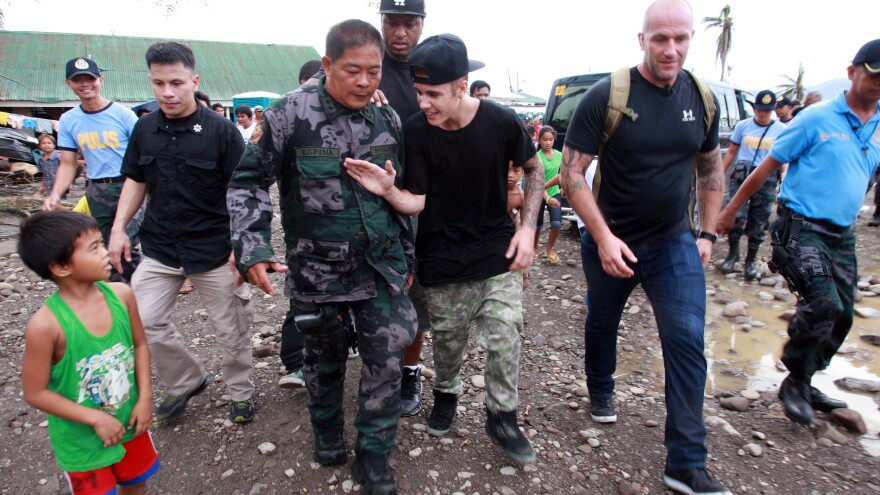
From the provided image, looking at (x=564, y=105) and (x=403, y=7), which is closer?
(x=403, y=7)

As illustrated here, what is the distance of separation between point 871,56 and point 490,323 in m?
2.42

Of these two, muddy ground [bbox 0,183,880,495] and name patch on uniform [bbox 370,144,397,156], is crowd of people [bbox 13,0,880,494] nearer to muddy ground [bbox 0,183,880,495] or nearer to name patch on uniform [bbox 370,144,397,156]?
name patch on uniform [bbox 370,144,397,156]

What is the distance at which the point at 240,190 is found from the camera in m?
2.28

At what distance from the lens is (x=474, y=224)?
2633 mm

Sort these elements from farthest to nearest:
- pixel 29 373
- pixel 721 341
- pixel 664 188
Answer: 1. pixel 721 341
2. pixel 664 188
3. pixel 29 373

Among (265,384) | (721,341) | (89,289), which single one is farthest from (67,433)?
(721,341)

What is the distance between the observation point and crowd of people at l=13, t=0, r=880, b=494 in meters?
2.02

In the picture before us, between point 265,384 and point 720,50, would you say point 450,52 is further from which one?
point 720,50

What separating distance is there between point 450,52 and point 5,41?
98.2 ft

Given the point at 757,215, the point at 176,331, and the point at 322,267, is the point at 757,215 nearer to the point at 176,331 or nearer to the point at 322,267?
the point at 322,267

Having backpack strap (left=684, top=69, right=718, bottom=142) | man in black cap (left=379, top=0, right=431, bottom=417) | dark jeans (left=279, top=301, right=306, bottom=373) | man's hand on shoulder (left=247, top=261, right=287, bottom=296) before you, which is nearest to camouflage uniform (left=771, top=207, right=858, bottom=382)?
backpack strap (left=684, top=69, right=718, bottom=142)

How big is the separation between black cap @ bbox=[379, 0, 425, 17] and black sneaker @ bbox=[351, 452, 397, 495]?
2177 millimetres

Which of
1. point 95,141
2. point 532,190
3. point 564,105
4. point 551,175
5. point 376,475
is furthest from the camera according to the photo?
Answer: point 564,105

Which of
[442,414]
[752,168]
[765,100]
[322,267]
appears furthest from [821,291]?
[765,100]
